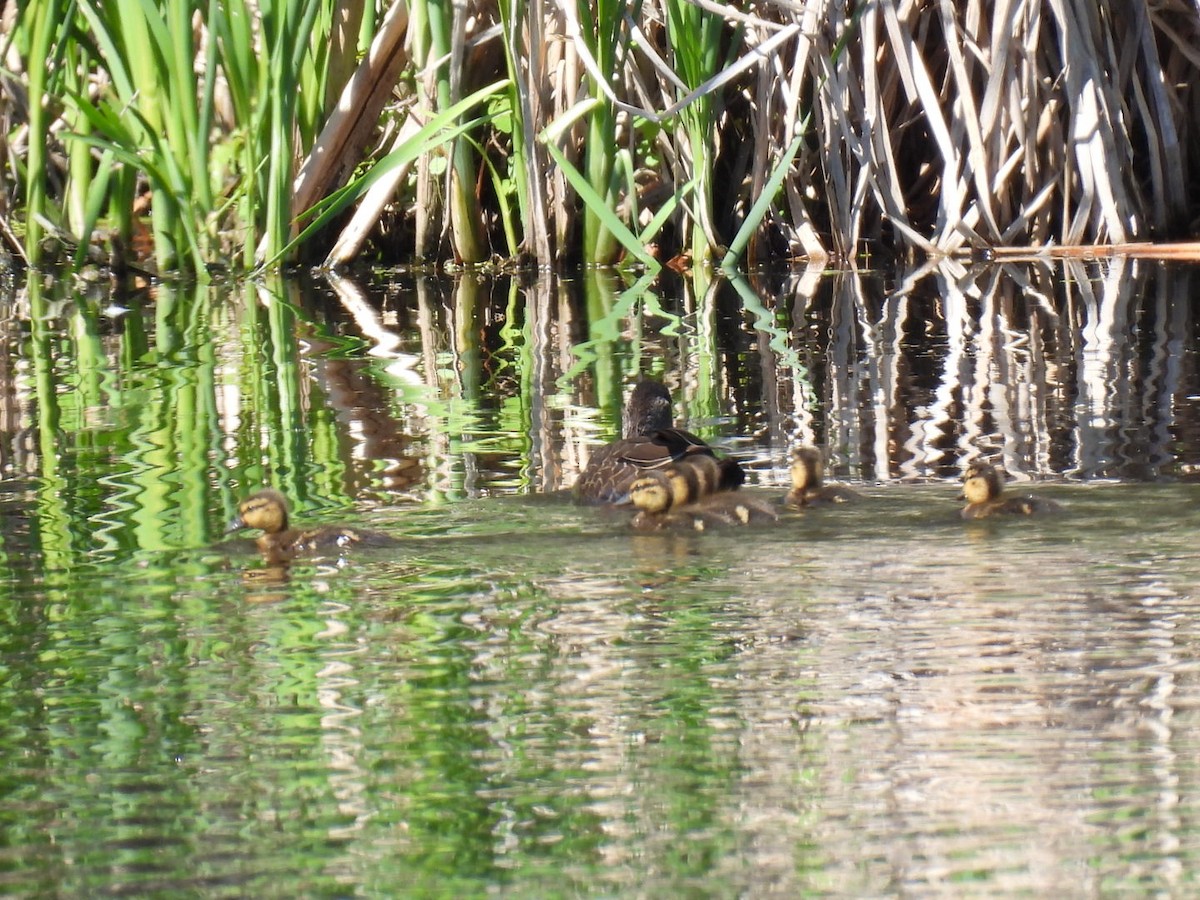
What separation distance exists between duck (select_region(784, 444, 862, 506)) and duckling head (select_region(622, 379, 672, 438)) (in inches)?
28.3

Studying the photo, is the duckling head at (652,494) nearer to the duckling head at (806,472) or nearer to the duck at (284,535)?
the duckling head at (806,472)

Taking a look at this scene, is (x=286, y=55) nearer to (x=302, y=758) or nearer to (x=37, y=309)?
(x=37, y=309)

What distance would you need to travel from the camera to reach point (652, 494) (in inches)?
156

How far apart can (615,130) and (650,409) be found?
4.80 m

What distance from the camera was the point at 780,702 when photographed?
266 cm

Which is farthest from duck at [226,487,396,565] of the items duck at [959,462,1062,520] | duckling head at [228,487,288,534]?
duck at [959,462,1062,520]

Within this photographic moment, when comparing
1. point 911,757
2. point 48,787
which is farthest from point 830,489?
point 48,787

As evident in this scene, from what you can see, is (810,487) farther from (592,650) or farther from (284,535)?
(592,650)

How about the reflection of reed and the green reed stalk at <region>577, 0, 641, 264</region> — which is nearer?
the reflection of reed

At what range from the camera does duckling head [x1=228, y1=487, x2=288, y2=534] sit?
3816 mm

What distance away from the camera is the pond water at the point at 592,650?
2.17 meters

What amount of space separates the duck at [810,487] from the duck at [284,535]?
0.89 metres

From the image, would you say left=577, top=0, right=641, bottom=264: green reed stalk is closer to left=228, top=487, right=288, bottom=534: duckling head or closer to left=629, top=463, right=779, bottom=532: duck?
left=629, top=463, right=779, bottom=532: duck

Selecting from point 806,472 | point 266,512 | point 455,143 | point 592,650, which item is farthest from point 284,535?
point 455,143
